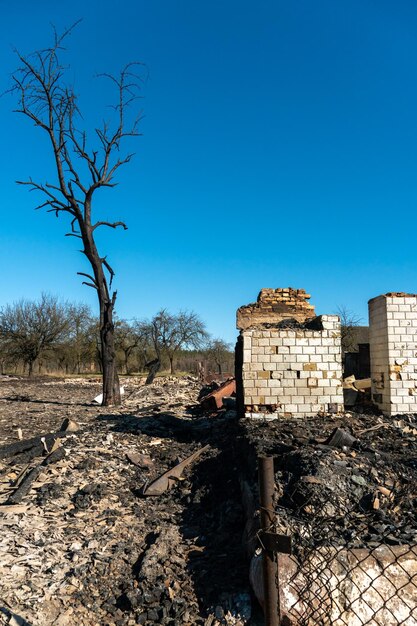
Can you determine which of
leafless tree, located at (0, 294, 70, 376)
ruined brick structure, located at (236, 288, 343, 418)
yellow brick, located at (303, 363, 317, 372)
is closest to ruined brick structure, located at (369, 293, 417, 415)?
ruined brick structure, located at (236, 288, 343, 418)

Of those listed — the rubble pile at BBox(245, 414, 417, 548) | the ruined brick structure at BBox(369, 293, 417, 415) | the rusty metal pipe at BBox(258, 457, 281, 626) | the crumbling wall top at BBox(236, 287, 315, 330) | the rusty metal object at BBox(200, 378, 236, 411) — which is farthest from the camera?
the crumbling wall top at BBox(236, 287, 315, 330)

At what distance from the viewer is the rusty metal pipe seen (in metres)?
2.09

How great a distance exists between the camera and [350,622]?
11.6 feet

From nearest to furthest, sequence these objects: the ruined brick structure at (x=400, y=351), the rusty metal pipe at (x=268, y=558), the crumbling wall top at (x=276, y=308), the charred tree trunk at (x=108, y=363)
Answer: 1. the rusty metal pipe at (x=268, y=558)
2. the ruined brick structure at (x=400, y=351)
3. the charred tree trunk at (x=108, y=363)
4. the crumbling wall top at (x=276, y=308)

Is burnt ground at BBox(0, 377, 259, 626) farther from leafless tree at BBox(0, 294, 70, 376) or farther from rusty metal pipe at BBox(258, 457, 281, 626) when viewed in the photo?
leafless tree at BBox(0, 294, 70, 376)

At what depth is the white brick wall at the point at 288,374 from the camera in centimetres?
939

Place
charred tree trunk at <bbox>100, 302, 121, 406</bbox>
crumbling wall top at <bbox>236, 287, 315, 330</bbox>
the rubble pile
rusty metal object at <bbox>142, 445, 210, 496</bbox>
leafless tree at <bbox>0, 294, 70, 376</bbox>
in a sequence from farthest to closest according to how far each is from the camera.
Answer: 1. leafless tree at <bbox>0, 294, 70, 376</bbox>
2. crumbling wall top at <bbox>236, 287, 315, 330</bbox>
3. charred tree trunk at <bbox>100, 302, 121, 406</bbox>
4. rusty metal object at <bbox>142, 445, 210, 496</bbox>
5. the rubble pile

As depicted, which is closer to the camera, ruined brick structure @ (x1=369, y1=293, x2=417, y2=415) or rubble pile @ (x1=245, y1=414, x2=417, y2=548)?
rubble pile @ (x1=245, y1=414, x2=417, y2=548)

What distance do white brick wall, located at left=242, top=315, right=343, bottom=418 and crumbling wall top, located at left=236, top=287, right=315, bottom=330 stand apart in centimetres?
607

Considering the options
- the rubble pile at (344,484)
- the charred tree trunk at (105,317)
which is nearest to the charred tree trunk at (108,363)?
the charred tree trunk at (105,317)

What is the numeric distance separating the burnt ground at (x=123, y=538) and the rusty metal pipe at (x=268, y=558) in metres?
2.16

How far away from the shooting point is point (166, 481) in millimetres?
7297

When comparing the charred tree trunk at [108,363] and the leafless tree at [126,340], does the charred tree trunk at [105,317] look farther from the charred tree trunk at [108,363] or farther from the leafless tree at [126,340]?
the leafless tree at [126,340]

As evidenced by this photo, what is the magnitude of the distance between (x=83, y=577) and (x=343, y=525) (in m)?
2.55
